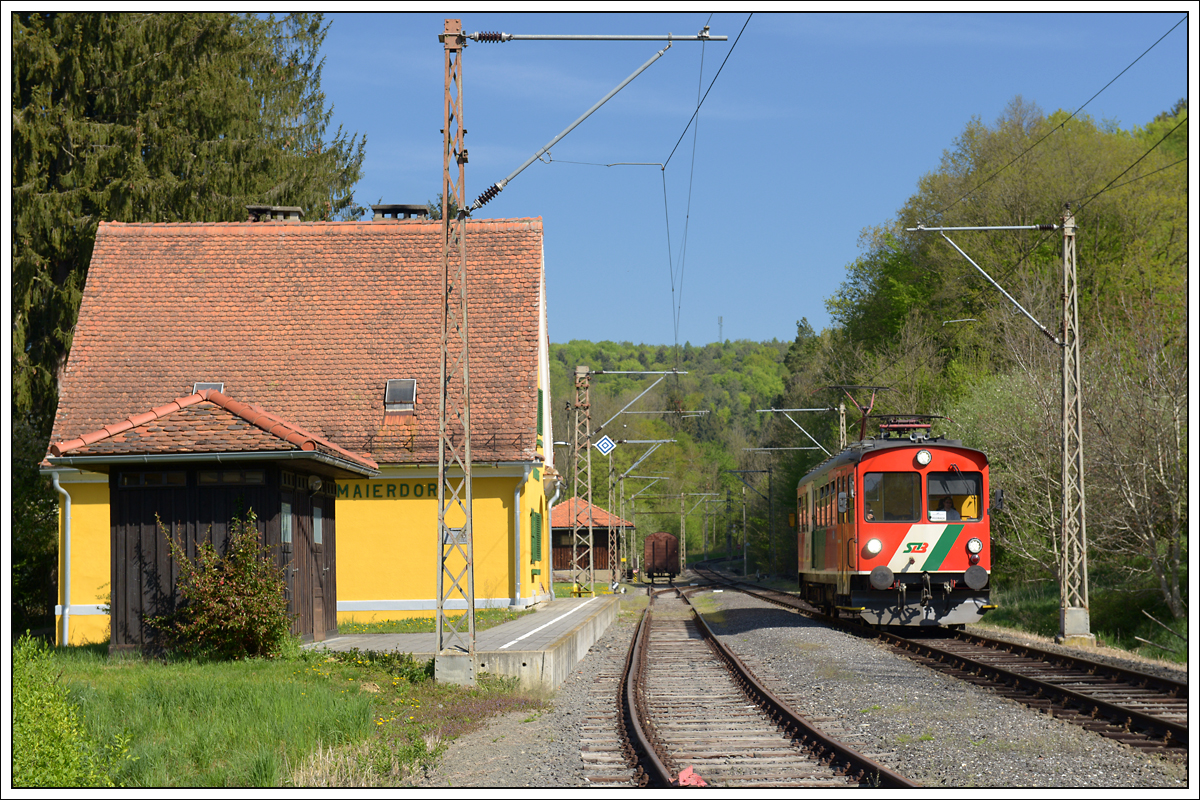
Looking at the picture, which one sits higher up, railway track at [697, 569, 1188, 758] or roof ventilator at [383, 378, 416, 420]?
roof ventilator at [383, 378, 416, 420]

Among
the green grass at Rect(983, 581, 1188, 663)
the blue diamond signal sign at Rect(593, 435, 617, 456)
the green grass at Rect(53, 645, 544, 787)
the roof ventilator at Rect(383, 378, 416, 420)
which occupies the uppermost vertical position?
the roof ventilator at Rect(383, 378, 416, 420)

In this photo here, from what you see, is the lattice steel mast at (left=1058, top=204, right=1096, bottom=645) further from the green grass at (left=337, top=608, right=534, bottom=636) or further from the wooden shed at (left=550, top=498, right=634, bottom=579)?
the wooden shed at (left=550, top=498, right=634, bottom=579)

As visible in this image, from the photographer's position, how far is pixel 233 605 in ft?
43.4

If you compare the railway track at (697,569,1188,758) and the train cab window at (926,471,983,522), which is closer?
the railway track at (697,569,1188,758)

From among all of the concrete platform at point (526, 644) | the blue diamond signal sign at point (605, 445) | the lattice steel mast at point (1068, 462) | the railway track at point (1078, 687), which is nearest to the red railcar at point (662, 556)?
the blue diamond signal sign at point (605, 445)

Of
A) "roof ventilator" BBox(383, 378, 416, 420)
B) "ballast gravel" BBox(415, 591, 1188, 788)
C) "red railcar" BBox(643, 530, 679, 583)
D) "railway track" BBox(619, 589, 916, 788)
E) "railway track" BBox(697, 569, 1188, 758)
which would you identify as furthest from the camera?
"red railcar" BBox(643, 530, 679, 583)

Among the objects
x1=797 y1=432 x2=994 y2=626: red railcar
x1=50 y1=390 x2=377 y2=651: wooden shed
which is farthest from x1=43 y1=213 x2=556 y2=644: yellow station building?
x1=797 y1=432 x2=994 y2=626: red railcar

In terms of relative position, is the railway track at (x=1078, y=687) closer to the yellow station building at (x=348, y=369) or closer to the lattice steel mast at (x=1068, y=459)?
the lattice steel mast at (x=1068, y=459)

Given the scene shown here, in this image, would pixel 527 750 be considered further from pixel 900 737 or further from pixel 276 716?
pixel 900 737

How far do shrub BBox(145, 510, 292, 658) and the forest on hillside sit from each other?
15386 millimetres

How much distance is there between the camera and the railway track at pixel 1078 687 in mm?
9664

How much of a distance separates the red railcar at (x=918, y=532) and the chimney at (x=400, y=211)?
13878 millimetres

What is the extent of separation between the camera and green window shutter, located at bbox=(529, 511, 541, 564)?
2380 centimetres

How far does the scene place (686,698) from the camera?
→ 1278 cm
